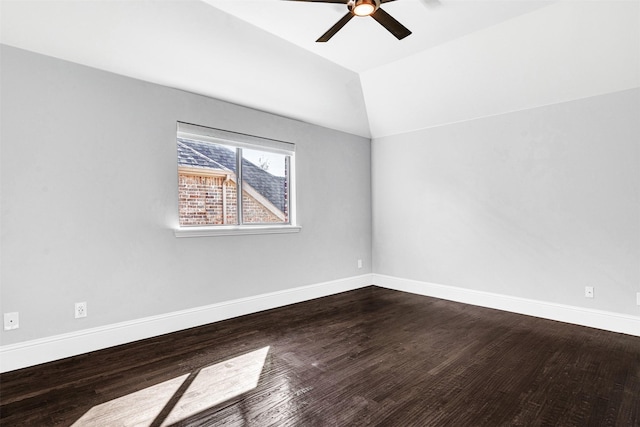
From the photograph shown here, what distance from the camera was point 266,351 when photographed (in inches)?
108

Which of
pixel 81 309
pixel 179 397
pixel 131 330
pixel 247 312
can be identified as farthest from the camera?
pixel 247 312

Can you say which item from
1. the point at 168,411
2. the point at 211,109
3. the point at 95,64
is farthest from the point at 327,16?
the point at 168,411

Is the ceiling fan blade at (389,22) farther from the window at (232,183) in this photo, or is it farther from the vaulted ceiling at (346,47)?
the window at (232,183)

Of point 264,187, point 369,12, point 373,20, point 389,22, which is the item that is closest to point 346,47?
point 373,20

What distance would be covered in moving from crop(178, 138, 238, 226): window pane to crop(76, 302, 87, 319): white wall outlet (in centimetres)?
108

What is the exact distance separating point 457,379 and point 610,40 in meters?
3.05

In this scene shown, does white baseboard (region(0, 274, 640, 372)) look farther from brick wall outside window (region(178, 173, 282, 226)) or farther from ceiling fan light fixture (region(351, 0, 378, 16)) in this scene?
ceiling fan light fixture (region(351, 0, 378, 16))

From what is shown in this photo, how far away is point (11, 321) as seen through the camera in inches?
95.1

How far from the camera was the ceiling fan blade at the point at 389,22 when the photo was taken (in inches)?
85.4

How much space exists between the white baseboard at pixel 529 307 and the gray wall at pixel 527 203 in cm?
7

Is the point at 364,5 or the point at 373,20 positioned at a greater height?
the point at 373,20

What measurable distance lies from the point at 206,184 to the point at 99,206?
1045 millimetres

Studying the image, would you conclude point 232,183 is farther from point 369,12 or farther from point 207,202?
point 369,12

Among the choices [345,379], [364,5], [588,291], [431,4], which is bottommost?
[345,379]
